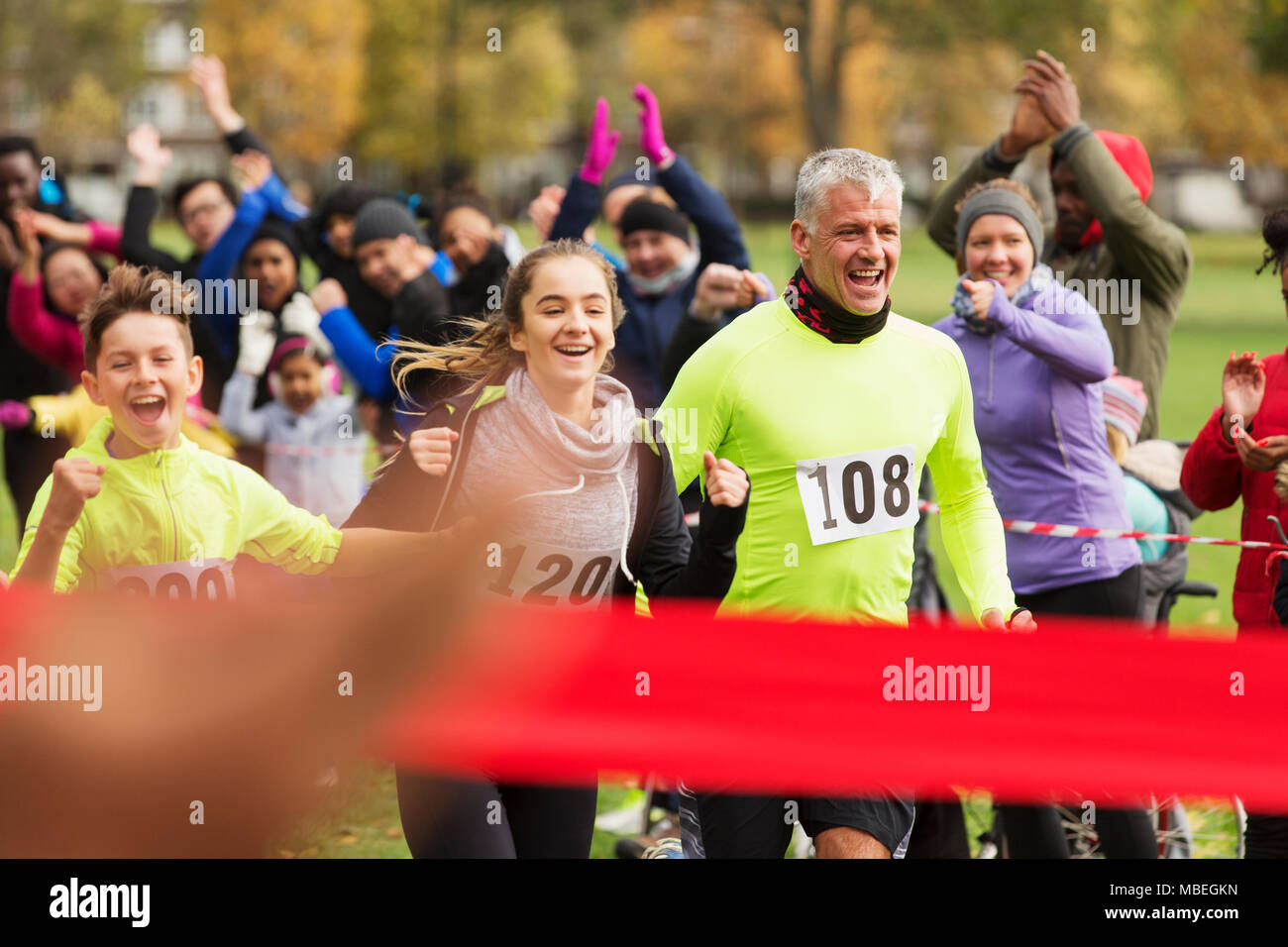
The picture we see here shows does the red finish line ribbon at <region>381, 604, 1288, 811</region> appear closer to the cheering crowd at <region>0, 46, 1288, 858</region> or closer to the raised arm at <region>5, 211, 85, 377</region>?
the cheering crowd at <region>0, 46, 1288, 858</region>

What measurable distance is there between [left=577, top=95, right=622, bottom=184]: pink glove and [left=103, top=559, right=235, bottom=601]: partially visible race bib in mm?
3122

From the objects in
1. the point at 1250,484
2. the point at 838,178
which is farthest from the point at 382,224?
the point at 1250,484

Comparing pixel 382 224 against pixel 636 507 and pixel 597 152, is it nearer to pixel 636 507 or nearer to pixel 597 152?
pixel 597 152

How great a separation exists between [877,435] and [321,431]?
4.05 metres

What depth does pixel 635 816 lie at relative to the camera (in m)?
6.26

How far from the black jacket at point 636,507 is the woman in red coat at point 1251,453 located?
1.45m

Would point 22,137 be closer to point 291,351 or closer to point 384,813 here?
point 291,351

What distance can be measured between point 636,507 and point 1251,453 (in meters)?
1.66

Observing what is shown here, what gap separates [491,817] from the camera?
3.99 meters

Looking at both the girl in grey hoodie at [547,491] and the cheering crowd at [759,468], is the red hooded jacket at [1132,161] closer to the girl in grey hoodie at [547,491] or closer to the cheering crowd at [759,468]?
the cheering crowd at [759,468]

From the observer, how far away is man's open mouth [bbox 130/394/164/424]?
396cm

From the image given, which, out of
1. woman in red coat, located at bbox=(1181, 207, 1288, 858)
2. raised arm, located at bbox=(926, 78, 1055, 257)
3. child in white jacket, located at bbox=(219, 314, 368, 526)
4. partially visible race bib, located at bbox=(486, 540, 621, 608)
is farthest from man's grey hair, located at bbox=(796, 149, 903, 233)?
child in white jacket, located at bbox=(219, 314, 368, 526)

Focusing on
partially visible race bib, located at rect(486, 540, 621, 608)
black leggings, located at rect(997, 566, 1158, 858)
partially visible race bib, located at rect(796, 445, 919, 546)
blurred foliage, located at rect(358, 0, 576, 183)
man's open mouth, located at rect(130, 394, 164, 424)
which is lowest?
black leggings, located at rect(997, 566, 1158, 858)

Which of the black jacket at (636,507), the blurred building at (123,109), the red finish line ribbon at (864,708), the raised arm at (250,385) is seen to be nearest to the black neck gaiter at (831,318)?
the black jacket at (636,507)
